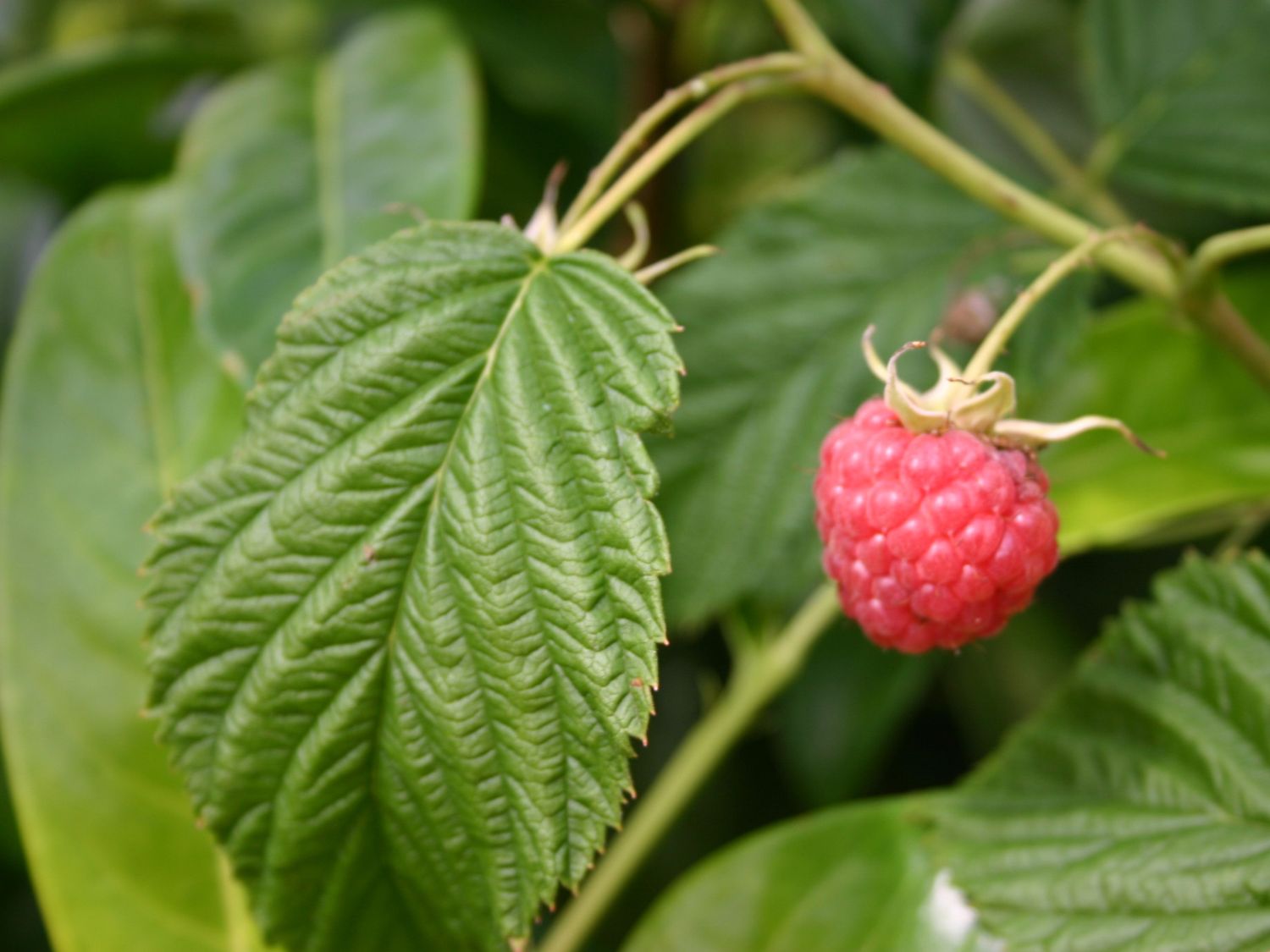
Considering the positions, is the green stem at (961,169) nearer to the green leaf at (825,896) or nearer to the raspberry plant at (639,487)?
the raspberry plant at (639,487)

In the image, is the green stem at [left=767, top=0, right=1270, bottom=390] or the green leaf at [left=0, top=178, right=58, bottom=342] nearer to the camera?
the green stem at [left=767, top=0, right=1270, bottom=390]

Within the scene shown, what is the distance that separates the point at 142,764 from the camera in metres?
0.82

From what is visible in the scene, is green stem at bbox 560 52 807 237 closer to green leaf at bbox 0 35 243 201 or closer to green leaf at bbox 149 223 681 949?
green leaf at bbox 149 223 681 949

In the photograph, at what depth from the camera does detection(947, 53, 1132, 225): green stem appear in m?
0.95

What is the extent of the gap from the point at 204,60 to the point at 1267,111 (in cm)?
100

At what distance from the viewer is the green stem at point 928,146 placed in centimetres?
63

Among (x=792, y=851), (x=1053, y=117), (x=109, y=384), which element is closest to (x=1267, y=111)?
(x=1053, y=117)

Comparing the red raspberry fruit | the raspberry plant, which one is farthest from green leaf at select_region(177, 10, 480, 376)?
the red raspberry fruit

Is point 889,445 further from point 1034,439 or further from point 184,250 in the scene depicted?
point 184,250

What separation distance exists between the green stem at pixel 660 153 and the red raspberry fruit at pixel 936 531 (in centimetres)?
16

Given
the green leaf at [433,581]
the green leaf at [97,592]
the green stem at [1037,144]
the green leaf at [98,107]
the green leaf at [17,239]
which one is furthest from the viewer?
the green leaf at [17,239]

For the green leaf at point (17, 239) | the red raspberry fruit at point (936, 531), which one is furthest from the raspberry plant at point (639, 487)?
the green leaf at point (17, 239)

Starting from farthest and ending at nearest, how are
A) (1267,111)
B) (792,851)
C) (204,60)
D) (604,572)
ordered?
1. (204,60)
2. (1267,111)
3. (792,851)
4. (604,572)

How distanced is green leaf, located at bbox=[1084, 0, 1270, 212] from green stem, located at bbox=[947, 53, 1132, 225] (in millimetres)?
25
